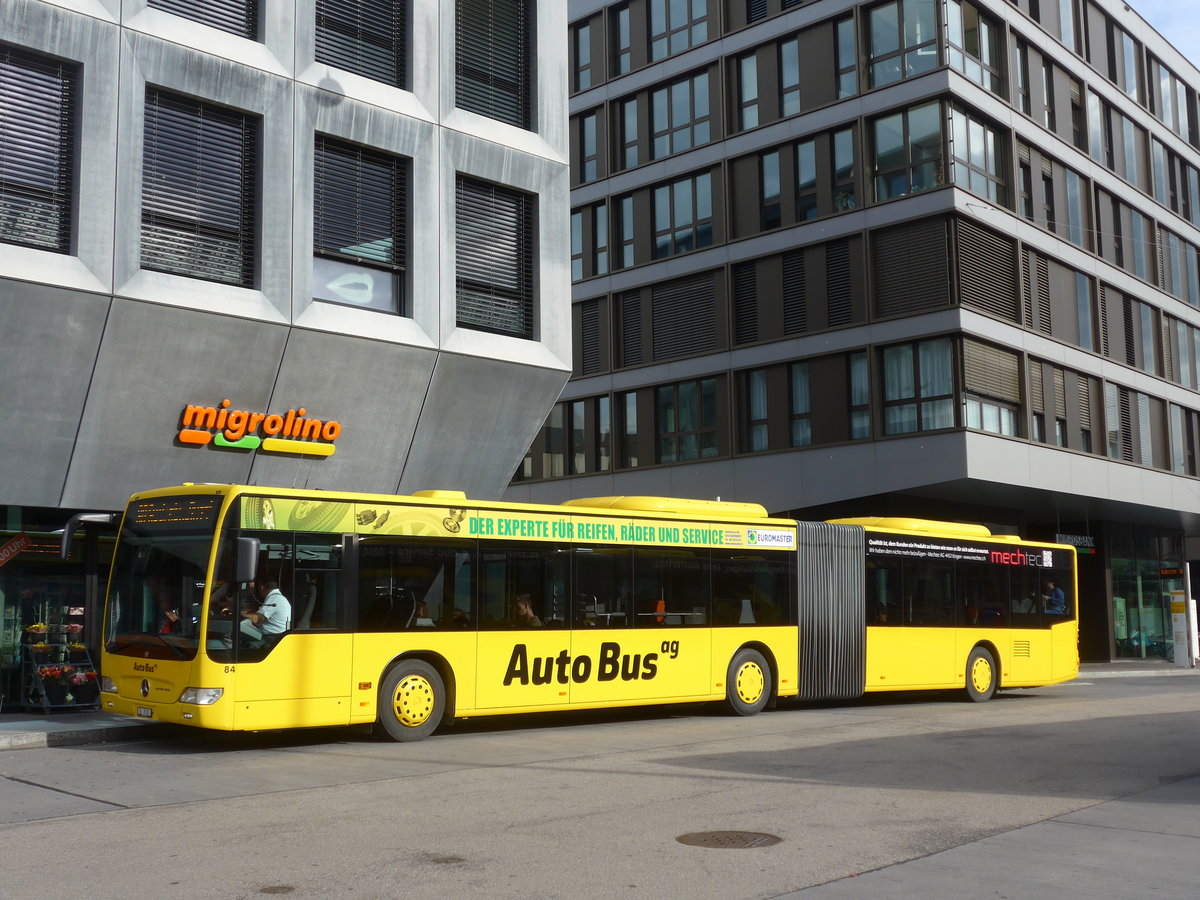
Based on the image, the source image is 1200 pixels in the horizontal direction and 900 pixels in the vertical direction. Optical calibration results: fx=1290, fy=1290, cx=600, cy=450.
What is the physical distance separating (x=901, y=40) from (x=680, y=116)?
7957 millimetres

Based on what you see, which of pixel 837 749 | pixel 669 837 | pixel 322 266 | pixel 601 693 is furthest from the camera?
pixel 322 266

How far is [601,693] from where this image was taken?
17.0 metres

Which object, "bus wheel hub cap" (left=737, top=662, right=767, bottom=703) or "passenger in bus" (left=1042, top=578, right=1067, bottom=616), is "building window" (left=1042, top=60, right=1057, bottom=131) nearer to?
"passenger in bus" (left=1042, top=578, right=1067, bottom=616)

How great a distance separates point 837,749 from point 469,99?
1273cm

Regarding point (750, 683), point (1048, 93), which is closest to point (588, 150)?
point (1048, 93)

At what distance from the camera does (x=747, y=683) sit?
19.0m

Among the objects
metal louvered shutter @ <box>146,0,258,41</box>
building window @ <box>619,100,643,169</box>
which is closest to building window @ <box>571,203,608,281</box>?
building window @ <box>619,100,643,169</box>

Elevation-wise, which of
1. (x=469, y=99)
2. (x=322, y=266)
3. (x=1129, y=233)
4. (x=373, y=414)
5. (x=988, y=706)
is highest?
(x=1129, y=233)

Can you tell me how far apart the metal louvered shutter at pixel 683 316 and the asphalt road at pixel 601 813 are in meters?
21.8

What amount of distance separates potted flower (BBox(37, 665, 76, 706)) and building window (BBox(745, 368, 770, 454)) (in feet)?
71.2

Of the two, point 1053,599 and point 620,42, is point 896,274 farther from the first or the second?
point 620,42

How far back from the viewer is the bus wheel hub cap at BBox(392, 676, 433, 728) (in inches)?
589

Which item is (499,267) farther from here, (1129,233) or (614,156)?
(1129,233)

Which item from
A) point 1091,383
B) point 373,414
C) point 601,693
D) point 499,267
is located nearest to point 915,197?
point 1091,383
